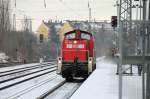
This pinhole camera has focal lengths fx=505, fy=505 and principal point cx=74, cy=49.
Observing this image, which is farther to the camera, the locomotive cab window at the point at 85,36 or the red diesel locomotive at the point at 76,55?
the locomotive cab window at the point at 85,36

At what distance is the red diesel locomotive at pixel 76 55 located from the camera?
3516 centimetres

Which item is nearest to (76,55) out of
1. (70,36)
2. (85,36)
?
(70,36)

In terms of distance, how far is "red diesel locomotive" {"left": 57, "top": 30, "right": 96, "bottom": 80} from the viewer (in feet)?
115

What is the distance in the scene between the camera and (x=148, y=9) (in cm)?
1123

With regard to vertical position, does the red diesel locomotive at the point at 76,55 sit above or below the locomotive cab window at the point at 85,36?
below

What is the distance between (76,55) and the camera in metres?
36.1

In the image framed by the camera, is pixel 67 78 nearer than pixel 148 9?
No

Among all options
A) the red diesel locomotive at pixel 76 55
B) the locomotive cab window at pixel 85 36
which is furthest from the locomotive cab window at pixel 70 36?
the locomotive cab window at pixel 85 36

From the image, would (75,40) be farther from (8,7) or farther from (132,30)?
(8,7)

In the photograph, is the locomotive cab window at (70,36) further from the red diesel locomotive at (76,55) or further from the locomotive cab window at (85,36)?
the locomotive cab window at (85,36)

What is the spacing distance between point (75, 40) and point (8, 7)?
51.2 meters

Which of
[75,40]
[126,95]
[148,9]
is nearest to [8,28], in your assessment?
[75,40]

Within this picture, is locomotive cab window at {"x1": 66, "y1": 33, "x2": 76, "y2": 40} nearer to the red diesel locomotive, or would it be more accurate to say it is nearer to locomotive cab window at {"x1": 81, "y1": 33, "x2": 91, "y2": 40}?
the red diesel locomotive

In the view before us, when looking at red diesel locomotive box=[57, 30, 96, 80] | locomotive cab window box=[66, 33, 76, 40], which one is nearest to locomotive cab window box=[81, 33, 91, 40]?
red diesel locomotive box=[57, 30, 96, 80]
